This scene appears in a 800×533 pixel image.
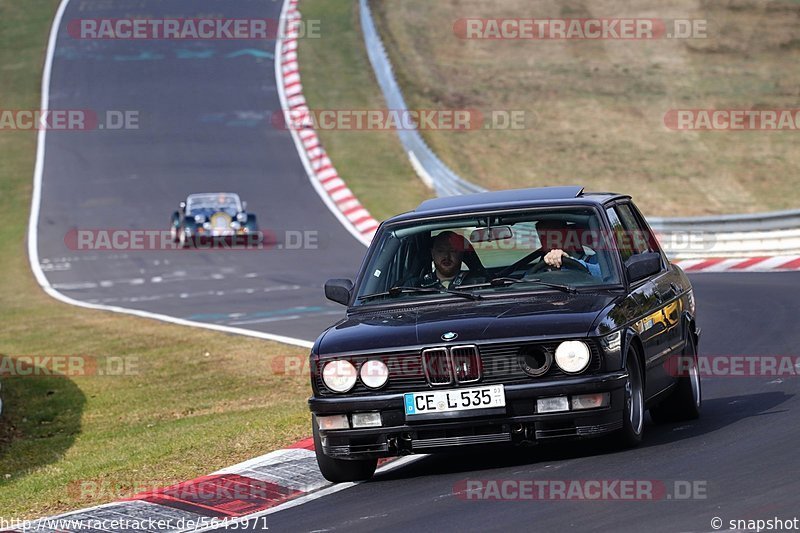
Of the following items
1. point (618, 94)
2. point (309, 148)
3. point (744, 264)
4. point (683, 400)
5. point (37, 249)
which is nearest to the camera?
point (683, 400)

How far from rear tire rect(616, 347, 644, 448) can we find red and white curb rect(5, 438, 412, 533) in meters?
1.45

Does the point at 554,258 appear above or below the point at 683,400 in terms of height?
above

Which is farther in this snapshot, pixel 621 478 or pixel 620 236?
pixel 620 236

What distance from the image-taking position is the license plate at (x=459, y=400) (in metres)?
7.25

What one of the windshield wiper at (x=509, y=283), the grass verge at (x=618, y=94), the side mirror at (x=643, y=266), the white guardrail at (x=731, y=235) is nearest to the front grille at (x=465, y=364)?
the windshield wiper at (x=509, y=283)

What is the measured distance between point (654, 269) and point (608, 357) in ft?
3.27

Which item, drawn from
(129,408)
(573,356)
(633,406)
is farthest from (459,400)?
(129,408)

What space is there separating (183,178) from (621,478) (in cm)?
2707

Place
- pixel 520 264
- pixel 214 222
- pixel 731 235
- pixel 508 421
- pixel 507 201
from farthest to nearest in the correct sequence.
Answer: pixel 214 222
pixel 731 235
pixel 507 201
pixel 520 264
pixel 508 421

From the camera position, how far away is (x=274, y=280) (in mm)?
23156

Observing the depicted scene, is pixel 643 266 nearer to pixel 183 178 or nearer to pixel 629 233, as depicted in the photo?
pixel 629 233

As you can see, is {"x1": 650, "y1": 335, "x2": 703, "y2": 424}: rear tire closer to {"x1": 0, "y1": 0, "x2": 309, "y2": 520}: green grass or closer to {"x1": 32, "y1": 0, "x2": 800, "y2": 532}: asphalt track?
{"x1": 32, "y1": 0, "x2": 800, "y2": 532}: asphalt track

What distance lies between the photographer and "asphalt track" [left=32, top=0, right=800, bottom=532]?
6.71 meters

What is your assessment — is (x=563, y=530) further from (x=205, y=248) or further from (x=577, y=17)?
(x=577, y=17)
